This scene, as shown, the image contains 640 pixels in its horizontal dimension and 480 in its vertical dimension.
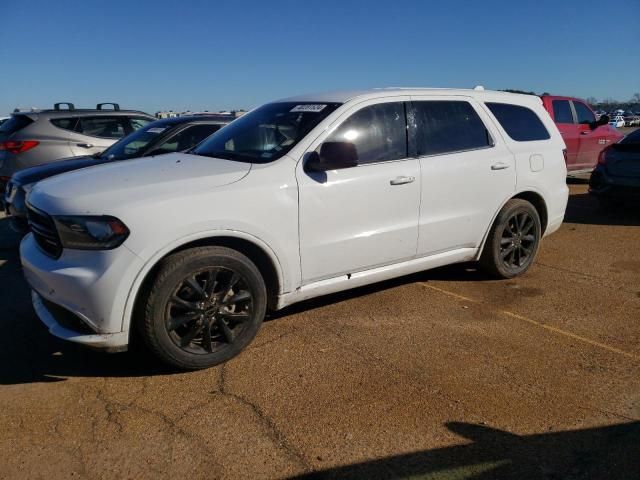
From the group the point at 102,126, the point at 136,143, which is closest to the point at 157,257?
the point at 136,143

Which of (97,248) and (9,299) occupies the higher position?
(97,248)

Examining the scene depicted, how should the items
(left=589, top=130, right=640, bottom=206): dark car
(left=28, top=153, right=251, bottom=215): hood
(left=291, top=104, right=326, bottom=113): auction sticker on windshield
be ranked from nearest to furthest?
(left=28, top=153, right=251, bottom=215): hood < (left=291, top=104, right=326, bottom=113): auction sticker on windshield < (left=589, top=130, right=640, bottom=206): dark car

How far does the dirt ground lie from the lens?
2479 mm

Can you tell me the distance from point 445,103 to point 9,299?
4.21 metres

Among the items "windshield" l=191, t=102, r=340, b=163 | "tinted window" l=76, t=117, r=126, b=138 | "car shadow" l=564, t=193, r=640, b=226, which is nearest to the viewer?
"windshield" l=191, t=102, r=340, b=163

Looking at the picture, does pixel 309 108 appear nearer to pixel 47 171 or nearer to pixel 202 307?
pixel 202 307

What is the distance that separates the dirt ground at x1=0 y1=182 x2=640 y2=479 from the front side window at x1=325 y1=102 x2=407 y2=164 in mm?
1273

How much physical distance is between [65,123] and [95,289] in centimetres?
667

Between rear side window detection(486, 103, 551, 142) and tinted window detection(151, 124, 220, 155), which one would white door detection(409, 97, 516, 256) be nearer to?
rear side window detection(486, 103, 551, 142)

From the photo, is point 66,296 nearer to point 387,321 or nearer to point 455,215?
point 387,321

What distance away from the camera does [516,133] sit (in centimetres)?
494

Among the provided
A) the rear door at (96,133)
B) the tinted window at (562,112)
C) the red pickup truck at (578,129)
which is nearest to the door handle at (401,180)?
the rear door at (96,133)

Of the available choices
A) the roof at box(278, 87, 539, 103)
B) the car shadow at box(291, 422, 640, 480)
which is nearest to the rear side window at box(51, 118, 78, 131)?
the roof at box(278, 87, 539, 103)

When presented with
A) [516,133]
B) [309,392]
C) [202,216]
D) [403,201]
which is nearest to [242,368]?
[309,392]
